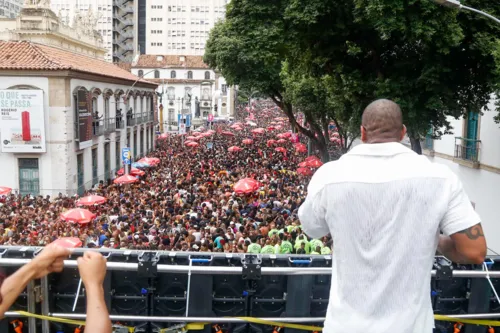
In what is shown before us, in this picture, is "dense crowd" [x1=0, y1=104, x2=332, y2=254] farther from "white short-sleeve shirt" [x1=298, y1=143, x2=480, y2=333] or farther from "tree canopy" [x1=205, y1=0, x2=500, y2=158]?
"white short-sleeve shirt" [x1=298, y1=143, x2=480, y2=333]

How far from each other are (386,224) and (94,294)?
1338 mm

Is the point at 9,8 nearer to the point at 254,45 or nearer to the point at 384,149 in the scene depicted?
the point at 254,45

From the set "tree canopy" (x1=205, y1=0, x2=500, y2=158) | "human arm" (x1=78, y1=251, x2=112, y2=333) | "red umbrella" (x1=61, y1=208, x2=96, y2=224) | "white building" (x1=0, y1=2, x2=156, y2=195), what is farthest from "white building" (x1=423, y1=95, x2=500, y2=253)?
"white building" (x1=0, y1=2, x2=156, y2=195)

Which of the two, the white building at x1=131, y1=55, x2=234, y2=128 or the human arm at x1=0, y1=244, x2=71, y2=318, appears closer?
the human arm at x1=0, y1=244, x2=71, y2=318

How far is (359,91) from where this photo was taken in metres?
14.3

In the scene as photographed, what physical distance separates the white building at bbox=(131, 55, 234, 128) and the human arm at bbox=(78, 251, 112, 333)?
79.2 metres

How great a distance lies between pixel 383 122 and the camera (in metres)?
2.58

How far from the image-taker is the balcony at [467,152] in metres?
16.7

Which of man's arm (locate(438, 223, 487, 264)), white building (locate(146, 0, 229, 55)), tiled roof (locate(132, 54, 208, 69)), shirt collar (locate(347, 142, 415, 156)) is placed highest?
white building (locate(146, 0, 229, 55))

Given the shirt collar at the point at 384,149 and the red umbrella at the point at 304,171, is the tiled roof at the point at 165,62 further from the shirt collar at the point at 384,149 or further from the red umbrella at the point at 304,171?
the shirt collar at the point at 384,149

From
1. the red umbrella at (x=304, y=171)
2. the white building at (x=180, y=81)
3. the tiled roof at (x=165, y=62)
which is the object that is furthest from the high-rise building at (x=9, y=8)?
the red umbrella at (x=304, y=171)

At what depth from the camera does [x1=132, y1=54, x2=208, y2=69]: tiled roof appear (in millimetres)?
82688

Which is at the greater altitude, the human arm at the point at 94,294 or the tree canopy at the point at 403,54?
the tree canopy at the point at 403,54

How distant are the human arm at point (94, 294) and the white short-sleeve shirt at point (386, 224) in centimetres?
105
